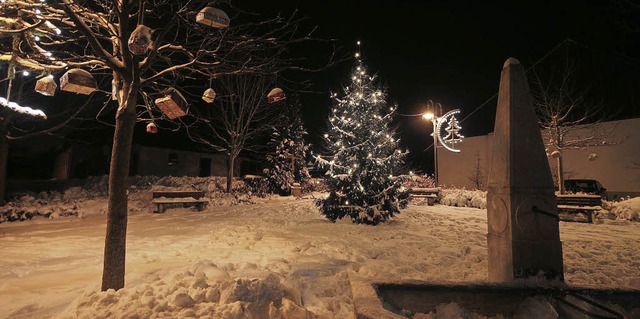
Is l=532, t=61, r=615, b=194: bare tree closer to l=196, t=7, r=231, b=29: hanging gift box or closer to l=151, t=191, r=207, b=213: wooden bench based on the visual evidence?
l=196, t=7, r=231, b=29: hanging gift box

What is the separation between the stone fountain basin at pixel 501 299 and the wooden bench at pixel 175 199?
442 inches

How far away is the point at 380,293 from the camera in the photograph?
384cm

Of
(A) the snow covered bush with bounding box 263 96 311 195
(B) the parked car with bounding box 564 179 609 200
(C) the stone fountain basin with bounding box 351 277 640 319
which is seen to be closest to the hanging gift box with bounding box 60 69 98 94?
(C) the stone fountain basin with bounding box 351 277 640 319

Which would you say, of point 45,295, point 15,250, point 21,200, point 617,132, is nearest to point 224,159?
point 21,200

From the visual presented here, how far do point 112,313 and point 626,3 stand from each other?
42.2 ft

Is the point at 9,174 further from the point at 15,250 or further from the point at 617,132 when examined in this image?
the point at 617,132

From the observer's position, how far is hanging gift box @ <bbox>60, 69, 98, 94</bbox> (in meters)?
3.98

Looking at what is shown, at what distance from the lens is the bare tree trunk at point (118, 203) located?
3.91 meters

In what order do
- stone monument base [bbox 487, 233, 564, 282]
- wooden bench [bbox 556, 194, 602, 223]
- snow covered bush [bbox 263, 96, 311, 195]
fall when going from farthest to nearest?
snow covered bush [bbox 263, 96, 311, 195] → wooden bench [bbox 556, 194, 602, 223] → stone monument base [bbox 487, 233, 564, 282]

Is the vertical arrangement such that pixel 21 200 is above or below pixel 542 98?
below

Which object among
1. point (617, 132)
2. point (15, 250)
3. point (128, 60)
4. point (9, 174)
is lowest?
point (15, 250)

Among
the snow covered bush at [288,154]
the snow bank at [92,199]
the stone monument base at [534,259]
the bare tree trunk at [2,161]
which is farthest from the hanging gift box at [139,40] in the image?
the snow covered bush at [288,154]

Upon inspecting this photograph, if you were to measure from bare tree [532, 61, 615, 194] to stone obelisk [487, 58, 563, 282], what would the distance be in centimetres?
1267

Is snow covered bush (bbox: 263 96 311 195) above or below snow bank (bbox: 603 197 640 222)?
above
